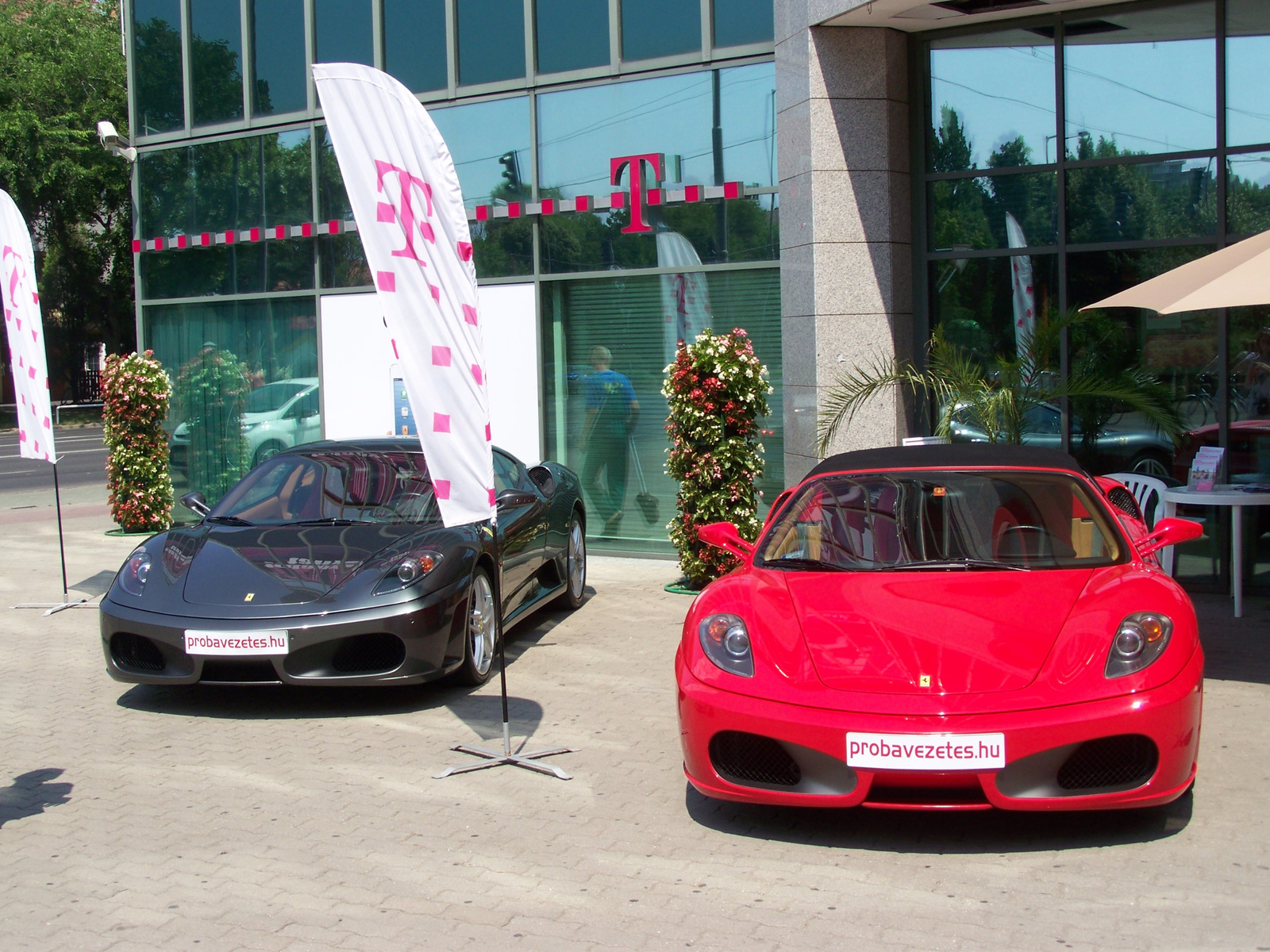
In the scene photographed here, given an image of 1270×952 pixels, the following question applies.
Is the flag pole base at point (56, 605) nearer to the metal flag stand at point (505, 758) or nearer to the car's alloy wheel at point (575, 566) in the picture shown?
the car's alloy wheel at point (575, 566)

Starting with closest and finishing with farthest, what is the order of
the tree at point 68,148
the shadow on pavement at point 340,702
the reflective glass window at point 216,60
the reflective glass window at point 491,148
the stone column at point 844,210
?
1. the shadow on pavement at point 340,702
2. the stone column at point 844,210
3. the reflective glass window at point 491,148
4. the reflective glass window at point 216,60
5. the tree at point 68,148

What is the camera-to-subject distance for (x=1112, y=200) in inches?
385

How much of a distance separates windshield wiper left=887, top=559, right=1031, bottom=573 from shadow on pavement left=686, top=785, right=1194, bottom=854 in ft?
3.21

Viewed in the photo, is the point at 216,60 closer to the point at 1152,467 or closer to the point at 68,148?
the point at 1152,467

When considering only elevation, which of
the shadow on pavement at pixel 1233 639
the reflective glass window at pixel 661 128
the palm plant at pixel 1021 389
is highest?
the reflective glass window at pixel 661 128

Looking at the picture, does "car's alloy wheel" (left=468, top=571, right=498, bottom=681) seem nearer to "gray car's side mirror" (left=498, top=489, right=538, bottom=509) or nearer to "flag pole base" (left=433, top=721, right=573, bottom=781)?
"gray car's side mirror" (left=498, top=489, right=538, bottom=509)

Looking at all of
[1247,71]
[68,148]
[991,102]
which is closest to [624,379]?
[991,102]

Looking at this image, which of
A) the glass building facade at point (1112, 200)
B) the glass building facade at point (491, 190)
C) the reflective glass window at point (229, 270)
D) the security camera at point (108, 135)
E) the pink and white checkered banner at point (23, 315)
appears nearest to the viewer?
the glass building facade at point (1112, 200)

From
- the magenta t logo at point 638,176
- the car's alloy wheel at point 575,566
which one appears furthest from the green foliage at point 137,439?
the car's alloy wheel at point 575,566

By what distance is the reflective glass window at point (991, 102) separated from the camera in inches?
394

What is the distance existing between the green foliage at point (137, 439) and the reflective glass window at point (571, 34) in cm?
579

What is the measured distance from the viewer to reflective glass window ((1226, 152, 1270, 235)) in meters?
9.23

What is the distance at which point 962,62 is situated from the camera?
34.0ft

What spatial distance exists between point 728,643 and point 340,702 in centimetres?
287
